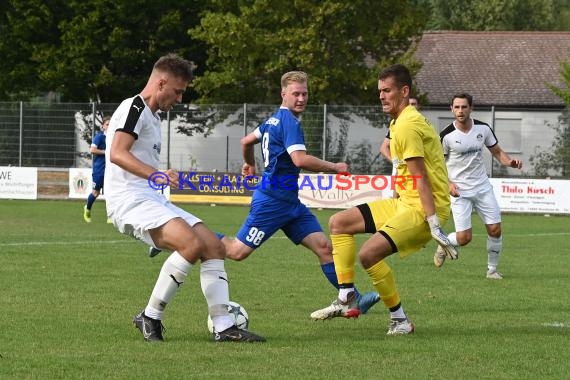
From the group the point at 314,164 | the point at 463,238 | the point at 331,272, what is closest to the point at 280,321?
the point at 331,272

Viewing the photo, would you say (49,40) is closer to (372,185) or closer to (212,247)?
(372,185)

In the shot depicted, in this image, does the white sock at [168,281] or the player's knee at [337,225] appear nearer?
the white sock at [168,281]

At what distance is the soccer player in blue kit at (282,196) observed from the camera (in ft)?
Result: 31.9

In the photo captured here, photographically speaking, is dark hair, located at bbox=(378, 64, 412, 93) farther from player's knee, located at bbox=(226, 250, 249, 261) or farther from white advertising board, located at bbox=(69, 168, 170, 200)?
white advertising board, located at bbox=(69, 168, 170, 200)

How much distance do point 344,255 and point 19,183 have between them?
2436cm

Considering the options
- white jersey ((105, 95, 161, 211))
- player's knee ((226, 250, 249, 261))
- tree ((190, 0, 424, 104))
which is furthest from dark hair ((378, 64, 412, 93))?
tree ((190, 0, 424, 104))

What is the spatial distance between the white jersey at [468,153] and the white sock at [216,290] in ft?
21.3

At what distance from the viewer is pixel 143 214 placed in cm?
801

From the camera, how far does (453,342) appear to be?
27.2 ft

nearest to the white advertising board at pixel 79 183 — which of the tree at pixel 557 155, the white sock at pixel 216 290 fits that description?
the tree at pixel 557 155

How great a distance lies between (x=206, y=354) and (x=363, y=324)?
212cm

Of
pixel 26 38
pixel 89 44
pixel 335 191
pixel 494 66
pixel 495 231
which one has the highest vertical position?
pixel 494 66

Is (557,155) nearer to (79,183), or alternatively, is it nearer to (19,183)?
(79,183)

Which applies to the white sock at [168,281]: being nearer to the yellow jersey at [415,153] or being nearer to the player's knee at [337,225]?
the player's knee at [337,225]
